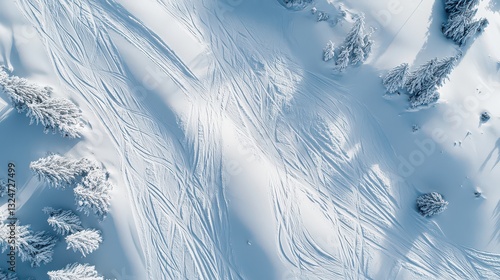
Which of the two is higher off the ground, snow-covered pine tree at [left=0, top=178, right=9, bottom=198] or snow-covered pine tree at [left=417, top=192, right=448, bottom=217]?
snow-covered pine tree at [left=0, top=178, right=9, bottom=198]

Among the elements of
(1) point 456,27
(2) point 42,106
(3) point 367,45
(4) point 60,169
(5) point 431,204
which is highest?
(2) point 42,106

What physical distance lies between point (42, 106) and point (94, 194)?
19.6 feet

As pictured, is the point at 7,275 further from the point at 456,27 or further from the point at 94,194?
the point at 456,27

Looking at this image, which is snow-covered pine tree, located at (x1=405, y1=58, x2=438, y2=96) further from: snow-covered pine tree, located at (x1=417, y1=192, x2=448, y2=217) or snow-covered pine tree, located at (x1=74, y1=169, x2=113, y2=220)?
snow-covered pine tree, located at (x1=74, y1=169, x2=113, y2=220)

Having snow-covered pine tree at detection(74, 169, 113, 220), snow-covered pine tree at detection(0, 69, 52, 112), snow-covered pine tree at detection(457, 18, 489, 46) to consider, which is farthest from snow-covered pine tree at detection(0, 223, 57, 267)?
snow-covered pine tree at detection(457, 18, 489, 46)

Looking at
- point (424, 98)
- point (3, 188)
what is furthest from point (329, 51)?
point (3, 188)

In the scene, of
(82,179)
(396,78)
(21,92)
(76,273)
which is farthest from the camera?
(396,78)

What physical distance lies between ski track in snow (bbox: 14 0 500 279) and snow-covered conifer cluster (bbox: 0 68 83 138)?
6.87ft

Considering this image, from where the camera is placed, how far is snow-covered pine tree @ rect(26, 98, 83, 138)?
1794cm

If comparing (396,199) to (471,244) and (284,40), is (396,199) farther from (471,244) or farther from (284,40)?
(284,40)

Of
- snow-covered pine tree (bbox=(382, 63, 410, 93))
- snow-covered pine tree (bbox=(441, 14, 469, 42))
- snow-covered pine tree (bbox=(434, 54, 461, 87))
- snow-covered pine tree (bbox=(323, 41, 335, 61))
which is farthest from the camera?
snow-covered pine tree (bbox=(441, 14, 469, 42))

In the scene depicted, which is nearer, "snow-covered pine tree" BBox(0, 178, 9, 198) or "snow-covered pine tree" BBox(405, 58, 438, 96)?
"snow-covered pine tree" BBox(405, 58, 438, 96)

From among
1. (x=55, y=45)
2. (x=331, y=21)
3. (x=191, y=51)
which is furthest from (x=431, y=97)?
(x=55, y=45)

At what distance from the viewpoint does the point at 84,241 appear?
18094 mm
